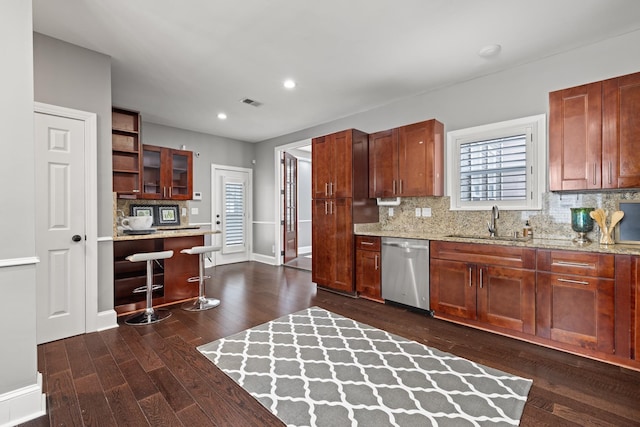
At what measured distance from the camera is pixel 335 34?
2738 mm

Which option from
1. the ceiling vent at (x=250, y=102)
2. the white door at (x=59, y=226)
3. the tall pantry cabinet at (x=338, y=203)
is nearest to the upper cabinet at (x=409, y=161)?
the tall pantry cabinet at (x=338, y=203)

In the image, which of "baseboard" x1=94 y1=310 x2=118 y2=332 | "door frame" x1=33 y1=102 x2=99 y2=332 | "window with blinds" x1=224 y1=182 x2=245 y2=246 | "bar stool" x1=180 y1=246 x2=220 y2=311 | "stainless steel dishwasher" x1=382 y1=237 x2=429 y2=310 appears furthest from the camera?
"window with blinds" x1=224 y1=182 x2=245 y2=246

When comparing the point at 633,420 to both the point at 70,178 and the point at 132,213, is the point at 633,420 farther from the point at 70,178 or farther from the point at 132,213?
the point at 132,213

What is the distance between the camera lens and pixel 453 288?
3195 millimetres

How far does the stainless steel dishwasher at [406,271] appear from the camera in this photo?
3.44 metres

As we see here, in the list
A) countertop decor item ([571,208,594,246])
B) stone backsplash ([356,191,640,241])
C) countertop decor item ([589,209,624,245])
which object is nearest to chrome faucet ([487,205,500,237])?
stone backsplash ([356,191,640,241])

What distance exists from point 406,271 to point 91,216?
11.4ft

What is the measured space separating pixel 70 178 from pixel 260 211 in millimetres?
4171

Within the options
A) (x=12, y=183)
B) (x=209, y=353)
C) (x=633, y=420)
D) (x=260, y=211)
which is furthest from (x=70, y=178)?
(x=633, y=420)

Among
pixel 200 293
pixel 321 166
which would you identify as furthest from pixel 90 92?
pixel 321 166

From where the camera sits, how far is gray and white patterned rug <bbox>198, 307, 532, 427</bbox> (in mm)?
1779

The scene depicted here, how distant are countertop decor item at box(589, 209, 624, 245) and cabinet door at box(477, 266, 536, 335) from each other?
71 centimetres

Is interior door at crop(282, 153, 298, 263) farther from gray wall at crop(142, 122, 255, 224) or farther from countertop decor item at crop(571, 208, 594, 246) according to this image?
countertop decor item at crop(571, 208, 594, 246)

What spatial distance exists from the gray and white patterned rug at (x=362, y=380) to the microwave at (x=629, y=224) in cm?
171
